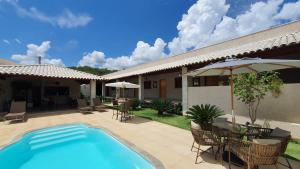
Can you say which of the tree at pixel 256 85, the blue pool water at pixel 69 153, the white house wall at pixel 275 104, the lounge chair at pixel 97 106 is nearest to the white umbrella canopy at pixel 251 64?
the tree at pixel 256 85

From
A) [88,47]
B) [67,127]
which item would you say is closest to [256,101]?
[67,127]

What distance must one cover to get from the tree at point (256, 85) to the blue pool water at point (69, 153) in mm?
5146

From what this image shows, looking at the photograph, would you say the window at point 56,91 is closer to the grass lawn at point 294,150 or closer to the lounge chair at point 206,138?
the lounge chair at point 206,138

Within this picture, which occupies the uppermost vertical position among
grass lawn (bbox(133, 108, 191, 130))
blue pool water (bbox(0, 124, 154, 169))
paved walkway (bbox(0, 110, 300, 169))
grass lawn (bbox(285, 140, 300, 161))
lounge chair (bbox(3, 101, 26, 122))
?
lounge chair (bbox(3, 101, 26, 122))

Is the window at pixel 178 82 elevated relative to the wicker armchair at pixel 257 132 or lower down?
elevated

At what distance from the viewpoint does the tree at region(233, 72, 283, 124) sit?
23.5ft

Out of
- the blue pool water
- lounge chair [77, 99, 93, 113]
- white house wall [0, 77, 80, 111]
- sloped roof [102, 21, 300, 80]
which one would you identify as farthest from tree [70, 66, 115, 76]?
the blue pool water

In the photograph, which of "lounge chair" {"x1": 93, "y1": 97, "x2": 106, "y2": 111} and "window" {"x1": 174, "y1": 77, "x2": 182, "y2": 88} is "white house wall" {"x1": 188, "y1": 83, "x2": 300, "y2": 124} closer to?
"window" {"x1": 174, "y1": 77, "x2": 182, "y2": 88}

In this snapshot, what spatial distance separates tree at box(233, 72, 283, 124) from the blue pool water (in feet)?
16.9

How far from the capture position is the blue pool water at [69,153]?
18.6ft

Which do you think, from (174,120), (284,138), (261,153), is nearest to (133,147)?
(261,153)

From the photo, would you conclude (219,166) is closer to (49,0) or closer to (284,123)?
(284,123)

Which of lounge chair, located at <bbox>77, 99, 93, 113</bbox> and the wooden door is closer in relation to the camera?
lounge chair, located at <bbox>77, 99, 93, 113</bbox>

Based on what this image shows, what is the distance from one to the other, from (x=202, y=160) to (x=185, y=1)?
15739 mm
